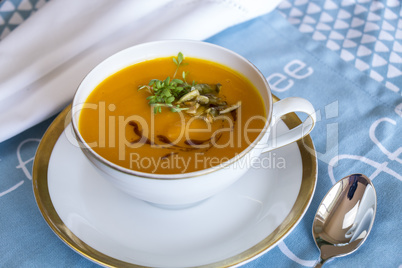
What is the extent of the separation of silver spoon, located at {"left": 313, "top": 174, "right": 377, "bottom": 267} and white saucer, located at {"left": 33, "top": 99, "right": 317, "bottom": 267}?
8 centimetres

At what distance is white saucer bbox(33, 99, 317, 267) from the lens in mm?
1045

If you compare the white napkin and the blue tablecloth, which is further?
the white napkin

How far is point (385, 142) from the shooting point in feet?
4.61

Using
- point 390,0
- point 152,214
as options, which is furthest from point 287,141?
point 390,0

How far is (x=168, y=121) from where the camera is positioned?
1.20 m

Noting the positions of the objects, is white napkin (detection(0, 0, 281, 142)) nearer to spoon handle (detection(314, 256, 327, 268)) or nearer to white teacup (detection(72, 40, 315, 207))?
white teacup (detection(72, 40, 315, 207))

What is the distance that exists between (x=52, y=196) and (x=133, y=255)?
0.30 meters

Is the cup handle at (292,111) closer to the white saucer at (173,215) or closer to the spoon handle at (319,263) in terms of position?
the white saucer at (173,215)

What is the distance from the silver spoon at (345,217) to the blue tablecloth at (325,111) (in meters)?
0.03

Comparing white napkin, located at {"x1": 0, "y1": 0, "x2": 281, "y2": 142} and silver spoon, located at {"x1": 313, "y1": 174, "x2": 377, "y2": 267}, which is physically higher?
white napkin, located at {"x1": 0, "y1": 0, "x2": 281, "y2": 142}

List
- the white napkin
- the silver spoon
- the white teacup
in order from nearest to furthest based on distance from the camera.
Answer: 1. the white teacup
2. the silver spoon
3. the white napkin

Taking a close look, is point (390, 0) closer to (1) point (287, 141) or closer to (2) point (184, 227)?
(1) point (287, 141)

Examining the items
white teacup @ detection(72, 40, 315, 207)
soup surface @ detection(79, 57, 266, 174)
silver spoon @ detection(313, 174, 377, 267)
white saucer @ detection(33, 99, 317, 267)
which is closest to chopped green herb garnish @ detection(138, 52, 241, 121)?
soup surface @ detection(79, 57, 266, 174)

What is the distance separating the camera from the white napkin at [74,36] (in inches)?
59.2
